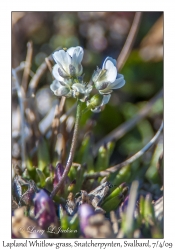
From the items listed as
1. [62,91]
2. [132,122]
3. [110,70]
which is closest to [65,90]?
[62,91]

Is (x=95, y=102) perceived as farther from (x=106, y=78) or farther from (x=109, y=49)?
(x=109, y=49)

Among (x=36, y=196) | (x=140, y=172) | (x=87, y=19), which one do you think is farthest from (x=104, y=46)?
(x=36, y=196)

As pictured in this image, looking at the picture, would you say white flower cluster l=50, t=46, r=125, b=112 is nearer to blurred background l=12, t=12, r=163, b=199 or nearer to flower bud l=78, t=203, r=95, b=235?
flower bud l=78, t=203, r=95, b=235

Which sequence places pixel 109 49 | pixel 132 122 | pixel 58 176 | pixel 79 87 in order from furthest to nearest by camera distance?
pixel 109 49, pixel 132 122, pixel 58 176, pixel 79 87

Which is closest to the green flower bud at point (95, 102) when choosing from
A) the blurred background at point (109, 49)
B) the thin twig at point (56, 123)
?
the thin twig at point (56, 123)

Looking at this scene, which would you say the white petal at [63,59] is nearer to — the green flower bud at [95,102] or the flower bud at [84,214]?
the green flower bud at [95,102]
